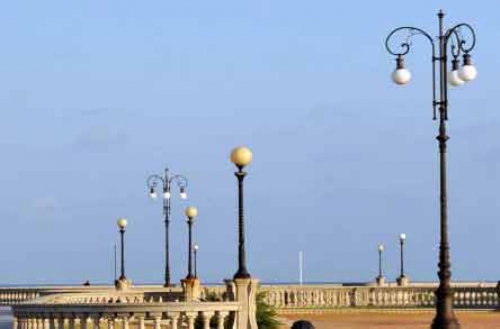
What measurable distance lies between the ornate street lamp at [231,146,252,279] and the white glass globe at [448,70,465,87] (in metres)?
4.15

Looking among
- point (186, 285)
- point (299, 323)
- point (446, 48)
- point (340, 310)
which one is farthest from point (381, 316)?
point (299, 323)

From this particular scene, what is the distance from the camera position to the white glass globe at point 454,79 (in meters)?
30.2

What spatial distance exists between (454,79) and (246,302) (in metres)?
5.91

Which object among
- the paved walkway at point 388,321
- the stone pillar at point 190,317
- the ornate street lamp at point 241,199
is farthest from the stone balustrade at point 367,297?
the stone pillar at point 190,317

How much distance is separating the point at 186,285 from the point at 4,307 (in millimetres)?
31388

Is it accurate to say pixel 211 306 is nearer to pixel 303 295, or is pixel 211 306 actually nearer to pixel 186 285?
pixel 186 285

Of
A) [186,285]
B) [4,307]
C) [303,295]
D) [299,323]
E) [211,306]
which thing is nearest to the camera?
[299,323]

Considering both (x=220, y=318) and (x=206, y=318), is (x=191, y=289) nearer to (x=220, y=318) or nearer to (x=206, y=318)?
(x=220, y=318)

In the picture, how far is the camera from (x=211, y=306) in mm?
26875

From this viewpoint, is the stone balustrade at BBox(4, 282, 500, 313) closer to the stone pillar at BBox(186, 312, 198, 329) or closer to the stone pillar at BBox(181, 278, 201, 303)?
the stone pillar at BBox(181, 278, 201, 303)

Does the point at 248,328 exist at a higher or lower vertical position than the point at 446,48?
lower

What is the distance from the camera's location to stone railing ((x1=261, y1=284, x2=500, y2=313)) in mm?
67062

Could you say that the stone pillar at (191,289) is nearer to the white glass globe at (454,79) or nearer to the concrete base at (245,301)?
the concrete base at (245,301)

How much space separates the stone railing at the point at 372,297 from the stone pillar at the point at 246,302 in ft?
122
